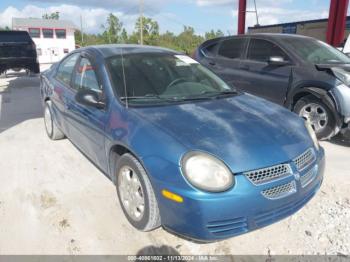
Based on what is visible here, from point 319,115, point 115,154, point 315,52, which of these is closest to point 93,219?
point 115,154

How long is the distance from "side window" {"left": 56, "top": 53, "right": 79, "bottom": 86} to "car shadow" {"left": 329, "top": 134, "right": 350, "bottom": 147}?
3.81 meters

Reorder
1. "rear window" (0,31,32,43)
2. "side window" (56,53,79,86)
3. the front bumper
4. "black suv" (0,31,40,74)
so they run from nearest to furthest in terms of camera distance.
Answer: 1. the front bumper
2. "side window" (56,53,79,86)
3. "black suv" (0,31,40,74)
4. "rear window" (0,31,32,43)

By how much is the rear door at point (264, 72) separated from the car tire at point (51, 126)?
3.23m

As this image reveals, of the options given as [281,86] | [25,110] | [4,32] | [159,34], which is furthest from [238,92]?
[159,34]

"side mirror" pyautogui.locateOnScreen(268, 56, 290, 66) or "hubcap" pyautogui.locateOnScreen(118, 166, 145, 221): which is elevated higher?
"side mirror" pyautogui.locateOnScreen(268, 56, 290, 66)

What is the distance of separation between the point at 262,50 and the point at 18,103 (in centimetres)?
566

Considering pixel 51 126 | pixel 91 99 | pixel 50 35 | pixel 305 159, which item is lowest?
pixel 51 126

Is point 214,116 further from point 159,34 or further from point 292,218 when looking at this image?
point 159,34

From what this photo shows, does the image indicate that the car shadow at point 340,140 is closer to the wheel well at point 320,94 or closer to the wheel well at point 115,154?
the wheel well at point 320,94

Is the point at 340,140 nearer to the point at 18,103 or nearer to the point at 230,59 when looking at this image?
the point at 230,59

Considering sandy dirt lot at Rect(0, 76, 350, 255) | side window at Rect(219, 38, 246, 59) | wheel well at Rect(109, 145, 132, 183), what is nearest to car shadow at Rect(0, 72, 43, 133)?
sandy dirt lot at Rect(0, 76, 350, 255)

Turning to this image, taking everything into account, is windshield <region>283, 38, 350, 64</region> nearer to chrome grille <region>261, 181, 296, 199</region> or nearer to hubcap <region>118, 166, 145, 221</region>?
chrome grille <region>261, 181, 296, 199</region>

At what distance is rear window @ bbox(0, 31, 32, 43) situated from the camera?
1148cm

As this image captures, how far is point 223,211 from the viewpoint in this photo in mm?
2252
